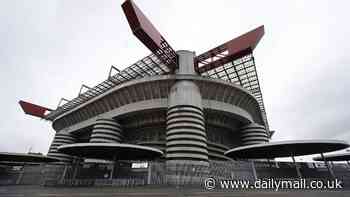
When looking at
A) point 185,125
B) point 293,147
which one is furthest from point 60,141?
point 293,147

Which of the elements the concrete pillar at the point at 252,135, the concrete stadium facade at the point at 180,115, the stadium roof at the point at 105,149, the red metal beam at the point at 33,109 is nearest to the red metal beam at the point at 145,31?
the concrete stadium facade at the point at 180,115

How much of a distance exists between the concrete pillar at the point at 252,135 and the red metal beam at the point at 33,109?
6259cm

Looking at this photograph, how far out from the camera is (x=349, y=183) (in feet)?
69.1

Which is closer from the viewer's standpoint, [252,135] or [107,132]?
[107,132]

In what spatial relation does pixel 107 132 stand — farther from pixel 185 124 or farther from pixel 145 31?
pixel 145 31

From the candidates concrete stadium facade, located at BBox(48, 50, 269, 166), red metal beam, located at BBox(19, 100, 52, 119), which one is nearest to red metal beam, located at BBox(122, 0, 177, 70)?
concrete stadium facade, located at BBox(48, 50, 269, 166)

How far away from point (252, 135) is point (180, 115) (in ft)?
67.5

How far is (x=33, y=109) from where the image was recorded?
A: 204 ft

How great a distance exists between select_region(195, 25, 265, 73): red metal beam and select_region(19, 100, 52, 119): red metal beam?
55.8 meters

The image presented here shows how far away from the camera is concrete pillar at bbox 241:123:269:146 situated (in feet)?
145

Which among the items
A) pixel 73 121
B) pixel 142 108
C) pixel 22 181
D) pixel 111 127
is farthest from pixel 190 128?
pixel 73 121

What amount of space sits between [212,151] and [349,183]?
22.5 meters

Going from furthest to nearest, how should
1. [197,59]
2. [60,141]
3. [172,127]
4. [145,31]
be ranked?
[60,141]
[197,59]
[172,127]
[145,31]

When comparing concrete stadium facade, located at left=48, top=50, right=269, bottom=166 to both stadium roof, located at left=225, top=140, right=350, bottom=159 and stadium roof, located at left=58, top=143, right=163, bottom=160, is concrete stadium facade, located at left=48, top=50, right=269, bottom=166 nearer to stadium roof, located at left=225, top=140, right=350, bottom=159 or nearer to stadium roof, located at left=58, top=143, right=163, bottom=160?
stadium roof, located at left=225, top=140, right=350, bottom=159
